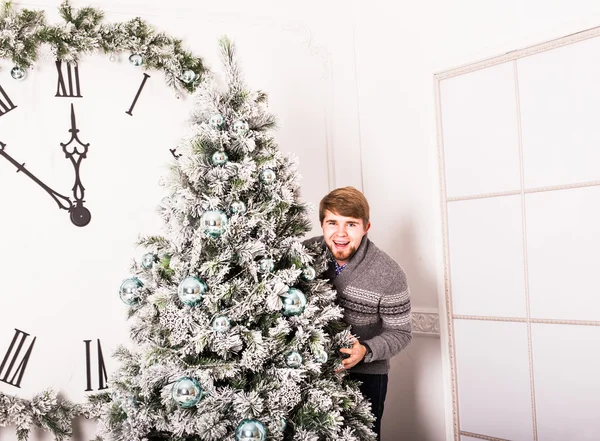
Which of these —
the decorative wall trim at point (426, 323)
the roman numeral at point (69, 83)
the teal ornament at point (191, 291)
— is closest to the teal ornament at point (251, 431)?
the teal ornament at point (191, 291)

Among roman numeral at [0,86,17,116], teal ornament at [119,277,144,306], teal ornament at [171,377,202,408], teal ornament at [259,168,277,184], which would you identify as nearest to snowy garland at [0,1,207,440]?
roman numeral at [0,86,17,116]

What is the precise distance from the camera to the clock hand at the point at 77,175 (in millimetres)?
2559

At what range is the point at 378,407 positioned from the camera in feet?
7.92

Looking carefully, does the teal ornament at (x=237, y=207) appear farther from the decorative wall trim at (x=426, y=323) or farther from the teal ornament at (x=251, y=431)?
the decorative wall trim at (x=426, y=323)

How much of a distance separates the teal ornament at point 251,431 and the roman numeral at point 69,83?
61.0 inches

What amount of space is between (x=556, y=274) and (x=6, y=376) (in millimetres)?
2123

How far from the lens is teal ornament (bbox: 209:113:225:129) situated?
1.93 meters

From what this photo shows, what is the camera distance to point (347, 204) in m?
2.27

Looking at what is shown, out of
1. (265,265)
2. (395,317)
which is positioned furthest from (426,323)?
(265,265)

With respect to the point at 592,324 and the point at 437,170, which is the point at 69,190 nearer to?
the point at 437,170

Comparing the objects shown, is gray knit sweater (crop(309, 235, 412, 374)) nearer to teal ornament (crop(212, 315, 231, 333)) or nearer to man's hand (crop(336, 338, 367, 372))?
man's hand (crop(336, 338, 367, 372))

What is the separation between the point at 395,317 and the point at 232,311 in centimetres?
72

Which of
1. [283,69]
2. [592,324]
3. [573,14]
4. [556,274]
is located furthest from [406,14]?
[592,324]

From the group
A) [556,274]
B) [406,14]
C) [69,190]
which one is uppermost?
[406,14]
